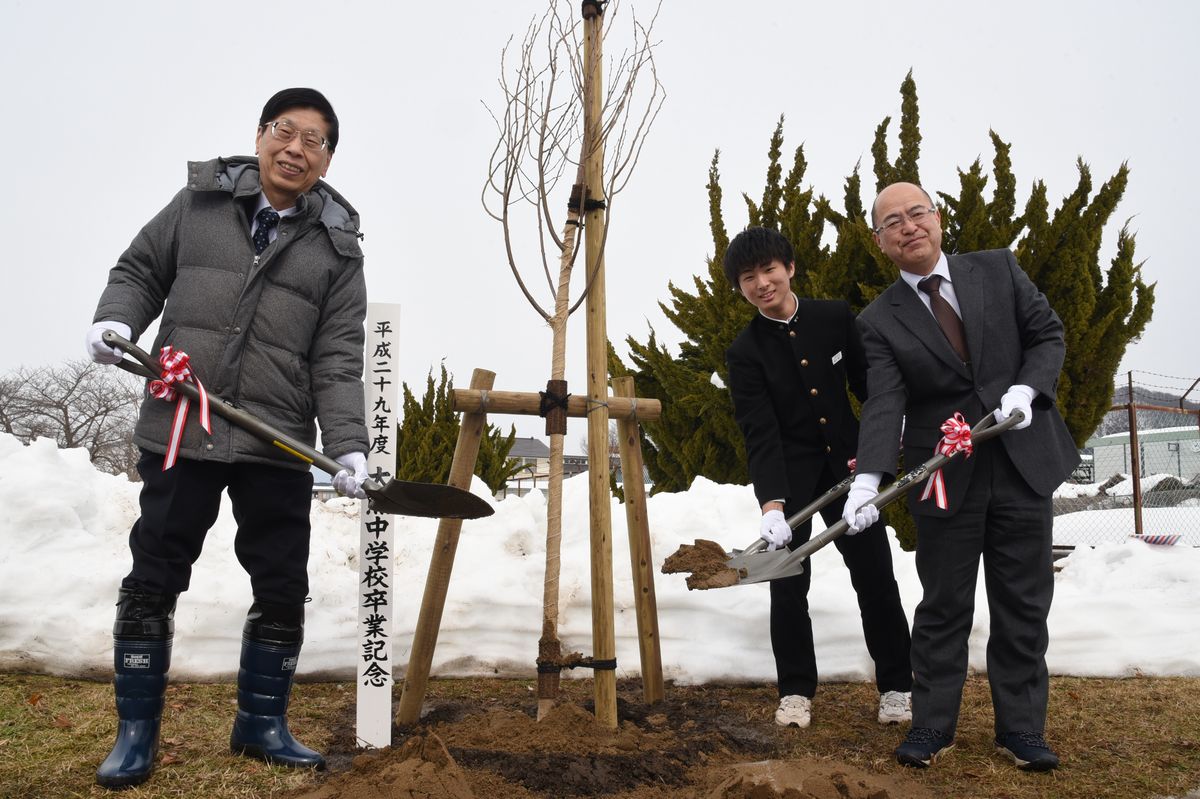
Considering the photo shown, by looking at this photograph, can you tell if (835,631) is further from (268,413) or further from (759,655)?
(268,413)

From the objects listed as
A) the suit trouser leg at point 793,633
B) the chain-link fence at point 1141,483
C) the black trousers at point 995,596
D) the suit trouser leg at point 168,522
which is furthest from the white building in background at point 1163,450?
the suit trouser leg at point 168,522

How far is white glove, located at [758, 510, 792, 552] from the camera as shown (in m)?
3.17

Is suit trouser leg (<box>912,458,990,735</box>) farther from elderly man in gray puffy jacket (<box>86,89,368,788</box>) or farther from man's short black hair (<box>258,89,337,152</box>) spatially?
man's short black hair (<box>258,89,337,152</box>)

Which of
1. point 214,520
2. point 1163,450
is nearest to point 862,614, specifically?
point 214,520

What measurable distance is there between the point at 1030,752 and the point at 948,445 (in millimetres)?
1012

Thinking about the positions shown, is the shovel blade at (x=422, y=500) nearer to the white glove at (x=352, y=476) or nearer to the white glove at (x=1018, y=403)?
the white glove at (x=352, y=476)

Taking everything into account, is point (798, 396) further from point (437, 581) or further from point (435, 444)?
point (435, 444)

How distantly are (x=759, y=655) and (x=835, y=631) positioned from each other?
1.38ft

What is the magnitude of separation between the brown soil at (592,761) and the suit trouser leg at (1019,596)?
54 centimetres

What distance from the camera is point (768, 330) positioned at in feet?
11.8

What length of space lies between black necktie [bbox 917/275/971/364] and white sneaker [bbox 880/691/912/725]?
4.49 feet

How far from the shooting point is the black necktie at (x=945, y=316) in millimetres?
3033

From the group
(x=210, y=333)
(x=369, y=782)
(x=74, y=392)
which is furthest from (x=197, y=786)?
(x=74, y=392)

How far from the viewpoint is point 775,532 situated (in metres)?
3.18
